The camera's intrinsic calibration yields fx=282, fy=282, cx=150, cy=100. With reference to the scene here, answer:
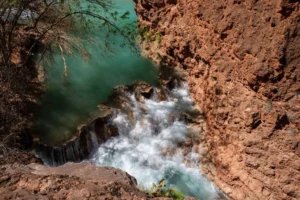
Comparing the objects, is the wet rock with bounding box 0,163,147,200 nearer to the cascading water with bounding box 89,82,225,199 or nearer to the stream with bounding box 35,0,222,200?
the stream with bounding box 35,0,222,200

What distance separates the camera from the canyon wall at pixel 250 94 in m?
4.87

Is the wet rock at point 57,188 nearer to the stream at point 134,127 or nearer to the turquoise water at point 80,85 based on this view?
the stream at point 134,127

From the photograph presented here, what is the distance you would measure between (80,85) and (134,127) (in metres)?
2.14

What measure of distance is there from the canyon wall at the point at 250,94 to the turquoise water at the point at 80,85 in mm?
2256

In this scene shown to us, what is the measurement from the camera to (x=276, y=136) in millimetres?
5082

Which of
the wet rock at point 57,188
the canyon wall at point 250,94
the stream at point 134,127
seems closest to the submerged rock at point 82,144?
the stream at point 134,127

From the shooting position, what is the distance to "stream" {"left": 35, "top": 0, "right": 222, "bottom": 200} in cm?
618

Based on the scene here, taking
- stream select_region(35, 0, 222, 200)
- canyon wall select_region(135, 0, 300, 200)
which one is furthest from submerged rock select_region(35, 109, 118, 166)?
canyon wall select_region(135, 0, 300, 200)

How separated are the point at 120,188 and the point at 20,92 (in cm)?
433

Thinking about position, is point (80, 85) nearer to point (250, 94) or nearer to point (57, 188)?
point (250, 94)

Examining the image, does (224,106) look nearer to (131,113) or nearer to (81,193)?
(131,113)

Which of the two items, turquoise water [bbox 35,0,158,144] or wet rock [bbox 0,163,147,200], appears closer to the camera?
wet rock [bbox 0,163,147,200]

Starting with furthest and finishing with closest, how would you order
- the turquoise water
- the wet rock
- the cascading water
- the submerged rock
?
1. the turquoise water
2. the cascading water
3. the submerged rock
4. the wet rock

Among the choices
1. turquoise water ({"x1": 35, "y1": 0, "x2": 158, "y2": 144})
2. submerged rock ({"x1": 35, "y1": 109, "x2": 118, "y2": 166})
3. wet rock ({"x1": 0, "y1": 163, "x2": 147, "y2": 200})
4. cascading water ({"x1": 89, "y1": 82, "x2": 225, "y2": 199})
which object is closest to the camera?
wet rock ({"x1": 0, "y1": 163, "x2": 147, "y2": 200})
